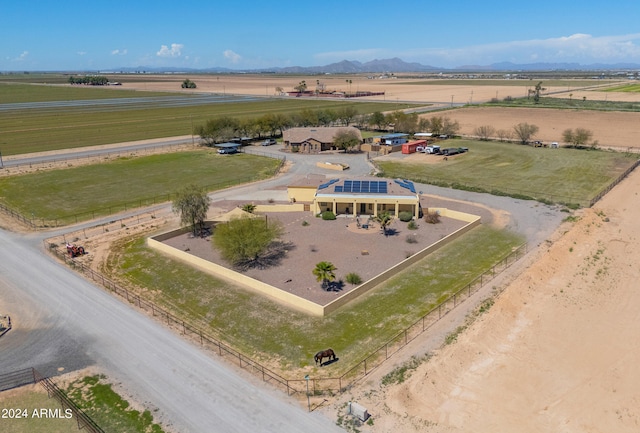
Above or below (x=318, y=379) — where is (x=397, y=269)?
above

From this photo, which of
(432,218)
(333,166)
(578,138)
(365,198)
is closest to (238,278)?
(365,198)

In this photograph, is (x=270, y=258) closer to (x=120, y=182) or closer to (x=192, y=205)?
(x=192, y=205)

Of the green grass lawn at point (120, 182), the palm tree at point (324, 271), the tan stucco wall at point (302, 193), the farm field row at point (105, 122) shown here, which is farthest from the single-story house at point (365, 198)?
the farm field row at point (105, 122)

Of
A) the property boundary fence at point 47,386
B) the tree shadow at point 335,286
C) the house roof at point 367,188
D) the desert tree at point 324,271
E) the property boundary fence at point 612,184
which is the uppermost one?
the house roof at point 367,188

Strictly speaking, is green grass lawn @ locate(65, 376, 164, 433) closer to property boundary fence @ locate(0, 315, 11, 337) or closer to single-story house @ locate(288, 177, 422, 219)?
property boundary fence @ locate(0, 315, 11, 337)

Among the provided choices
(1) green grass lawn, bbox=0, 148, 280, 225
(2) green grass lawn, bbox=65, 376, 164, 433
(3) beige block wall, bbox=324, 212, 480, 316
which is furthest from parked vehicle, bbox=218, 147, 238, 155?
(2) green grass lawn, bbox=65, 376, 164, 433

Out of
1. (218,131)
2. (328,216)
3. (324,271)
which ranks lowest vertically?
(328,216)

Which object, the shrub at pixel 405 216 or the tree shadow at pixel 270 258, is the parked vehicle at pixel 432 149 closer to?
the shrub at pixel 405 216
